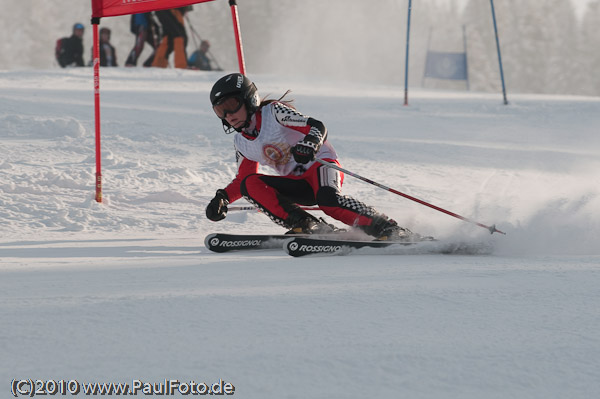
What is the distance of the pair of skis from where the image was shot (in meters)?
3.74

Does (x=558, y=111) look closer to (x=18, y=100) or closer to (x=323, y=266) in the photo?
(x=18, y=100)

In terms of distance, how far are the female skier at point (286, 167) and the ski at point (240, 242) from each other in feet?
0.48

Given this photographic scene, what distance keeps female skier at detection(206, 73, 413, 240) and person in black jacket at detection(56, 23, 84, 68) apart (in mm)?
A: 15345

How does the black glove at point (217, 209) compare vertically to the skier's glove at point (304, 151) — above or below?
below

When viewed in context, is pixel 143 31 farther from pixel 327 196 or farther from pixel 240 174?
pixel 327 196

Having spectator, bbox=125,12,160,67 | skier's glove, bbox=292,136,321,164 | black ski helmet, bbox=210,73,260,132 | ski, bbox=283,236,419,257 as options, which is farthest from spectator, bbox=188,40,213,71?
ski, bbox=283,236,419,257

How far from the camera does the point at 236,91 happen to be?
409cm

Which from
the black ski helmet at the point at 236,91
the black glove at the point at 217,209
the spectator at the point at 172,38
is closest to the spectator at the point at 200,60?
the spectator at the point at 172,38

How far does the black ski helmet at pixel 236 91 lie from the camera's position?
4.07m

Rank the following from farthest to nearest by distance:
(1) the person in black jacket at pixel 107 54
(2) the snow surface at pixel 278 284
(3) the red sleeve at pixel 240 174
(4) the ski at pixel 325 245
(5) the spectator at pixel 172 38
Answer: (1) the person in black jacket at pixel 107 54, (5) the spectator at pixel 172 38, (3) the red sleeve at pixel 240 174, (4) the ski at pixel 325 245, (2) the snow surface at pixel 278 284

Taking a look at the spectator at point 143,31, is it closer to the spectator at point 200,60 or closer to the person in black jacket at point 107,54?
the person in black jacket at point 107,54

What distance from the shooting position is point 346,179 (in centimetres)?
730

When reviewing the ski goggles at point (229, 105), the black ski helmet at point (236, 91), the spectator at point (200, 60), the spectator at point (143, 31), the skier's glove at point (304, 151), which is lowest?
the skier's glove at point (304, 151)

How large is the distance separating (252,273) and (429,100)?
1154 centimetres
